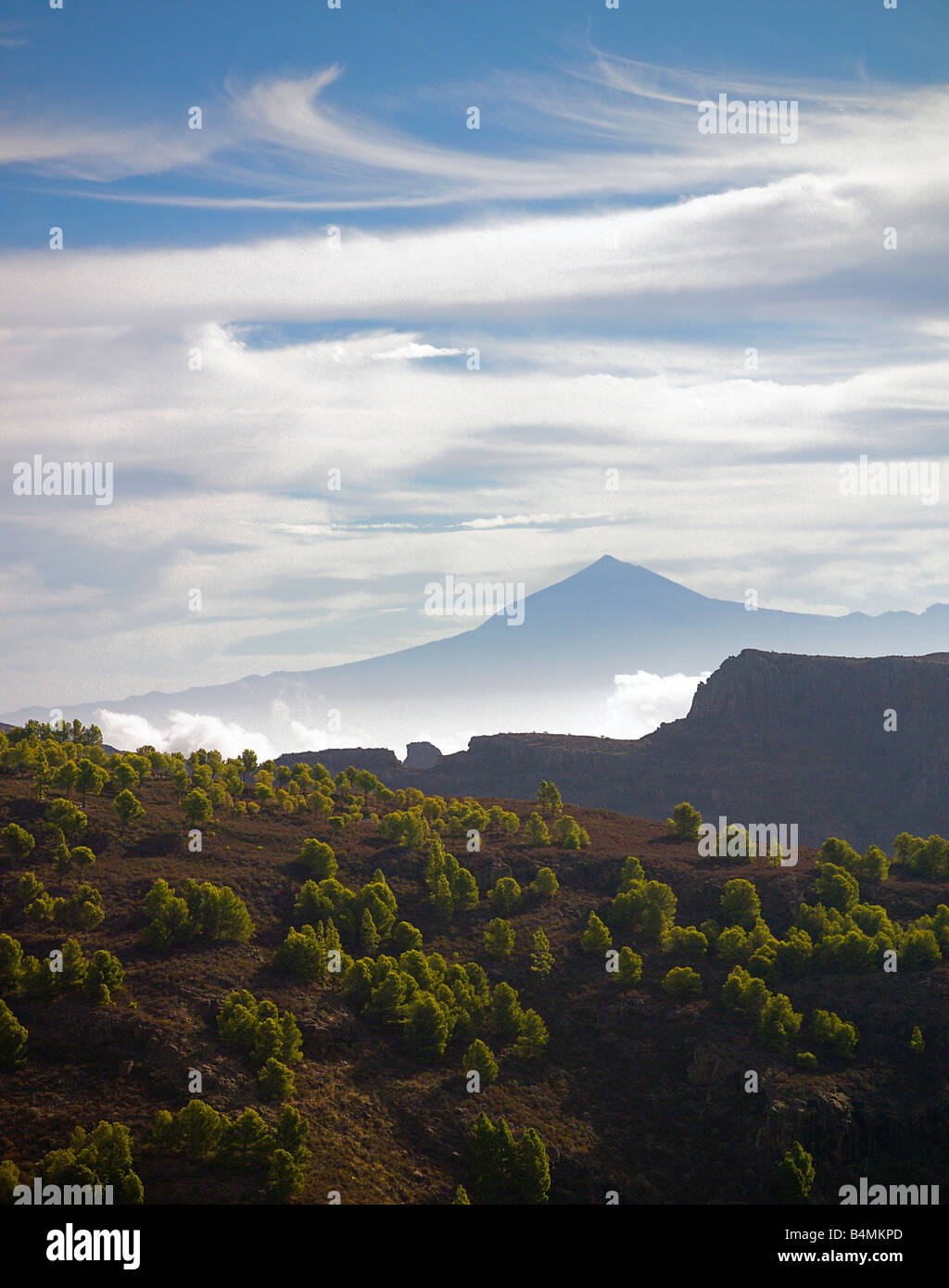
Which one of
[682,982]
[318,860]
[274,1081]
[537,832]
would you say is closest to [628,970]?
[682,982]

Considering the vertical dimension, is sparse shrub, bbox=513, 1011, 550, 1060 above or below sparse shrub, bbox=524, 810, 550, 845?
below

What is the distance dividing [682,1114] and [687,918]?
24679mm

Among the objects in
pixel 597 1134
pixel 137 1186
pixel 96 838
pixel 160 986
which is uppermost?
pixel 96 838

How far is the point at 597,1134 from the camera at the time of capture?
226 feet

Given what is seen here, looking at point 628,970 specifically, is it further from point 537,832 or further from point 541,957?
point 537,832

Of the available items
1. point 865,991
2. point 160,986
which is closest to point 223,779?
point 160,986

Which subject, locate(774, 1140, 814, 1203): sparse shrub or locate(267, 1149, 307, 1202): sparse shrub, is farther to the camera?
locate(774, 1140, 814, 1203): sparse shrub

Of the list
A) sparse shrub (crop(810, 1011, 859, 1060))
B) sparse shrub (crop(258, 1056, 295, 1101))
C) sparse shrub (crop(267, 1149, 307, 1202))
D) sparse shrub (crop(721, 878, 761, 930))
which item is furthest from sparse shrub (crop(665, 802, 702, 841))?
sparse shrub (crop(267, 1149, 307, 1202))

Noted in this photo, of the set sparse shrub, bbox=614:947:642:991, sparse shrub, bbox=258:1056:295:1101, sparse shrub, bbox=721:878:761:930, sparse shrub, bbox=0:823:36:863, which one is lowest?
sparse shrub, bbox=258:1056:295:1101

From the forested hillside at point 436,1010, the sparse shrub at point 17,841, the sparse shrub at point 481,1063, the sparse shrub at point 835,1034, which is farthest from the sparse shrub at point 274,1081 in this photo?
the sparse shrub at point 835,1034

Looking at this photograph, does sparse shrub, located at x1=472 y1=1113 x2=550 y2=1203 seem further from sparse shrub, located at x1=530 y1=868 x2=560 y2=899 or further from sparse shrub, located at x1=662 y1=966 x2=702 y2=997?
sparse shrub, located at x1=530 y1=868 x2=560 y2=899

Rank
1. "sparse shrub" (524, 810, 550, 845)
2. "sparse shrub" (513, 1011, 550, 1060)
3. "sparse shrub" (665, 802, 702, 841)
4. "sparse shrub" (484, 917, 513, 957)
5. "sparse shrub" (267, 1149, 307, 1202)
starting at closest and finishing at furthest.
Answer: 1. "sparse shrub" (267, 1149, 307, 1202)
2. "sparse shrub" (513, 1011, 550, 1060)
3. "sparse shrub" (484, 917, 513, 957)
4. "sparse shrub" (524, 810, 550, 845)
5. "sparse shrub" (665, 802, 702, 841)
